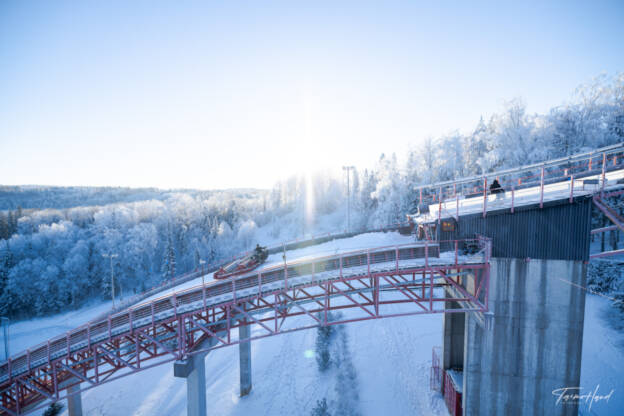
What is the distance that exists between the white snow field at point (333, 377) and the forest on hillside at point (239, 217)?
1386 centimetres

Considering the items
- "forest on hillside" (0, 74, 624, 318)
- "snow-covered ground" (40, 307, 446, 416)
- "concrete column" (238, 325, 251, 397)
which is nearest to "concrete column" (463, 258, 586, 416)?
"snow-covered ground" (40, 307, 446, 416)

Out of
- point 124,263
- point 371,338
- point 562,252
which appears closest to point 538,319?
point 562,252

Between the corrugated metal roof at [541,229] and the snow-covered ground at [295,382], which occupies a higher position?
the corrugated metal roof at [541,229]

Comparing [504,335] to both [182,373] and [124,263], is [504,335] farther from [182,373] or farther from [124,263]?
[124,263]

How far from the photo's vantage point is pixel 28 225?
5494 cm

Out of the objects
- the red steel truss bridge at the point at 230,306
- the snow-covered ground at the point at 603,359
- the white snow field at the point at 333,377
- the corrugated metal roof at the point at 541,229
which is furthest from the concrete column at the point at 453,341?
the corrugated metal roof at the point at 541,229

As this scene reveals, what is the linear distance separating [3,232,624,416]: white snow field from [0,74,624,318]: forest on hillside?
13859mm

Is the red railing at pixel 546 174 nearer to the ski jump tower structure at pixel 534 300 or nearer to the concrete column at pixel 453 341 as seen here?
the ski jump tower structure at pixel 534 300

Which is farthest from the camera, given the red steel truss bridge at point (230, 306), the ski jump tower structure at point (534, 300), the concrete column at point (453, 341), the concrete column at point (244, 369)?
the concrete column at point (244, 369)

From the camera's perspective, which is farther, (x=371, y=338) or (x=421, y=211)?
(x=371, y=338)

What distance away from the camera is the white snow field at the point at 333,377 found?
15695mm

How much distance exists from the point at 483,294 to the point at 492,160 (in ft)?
83.3

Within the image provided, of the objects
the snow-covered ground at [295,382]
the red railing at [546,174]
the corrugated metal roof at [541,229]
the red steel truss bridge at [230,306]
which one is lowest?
the snow-covered ground at [295,382]

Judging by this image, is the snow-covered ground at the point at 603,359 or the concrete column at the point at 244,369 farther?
the concrete column at the point at 244,369
